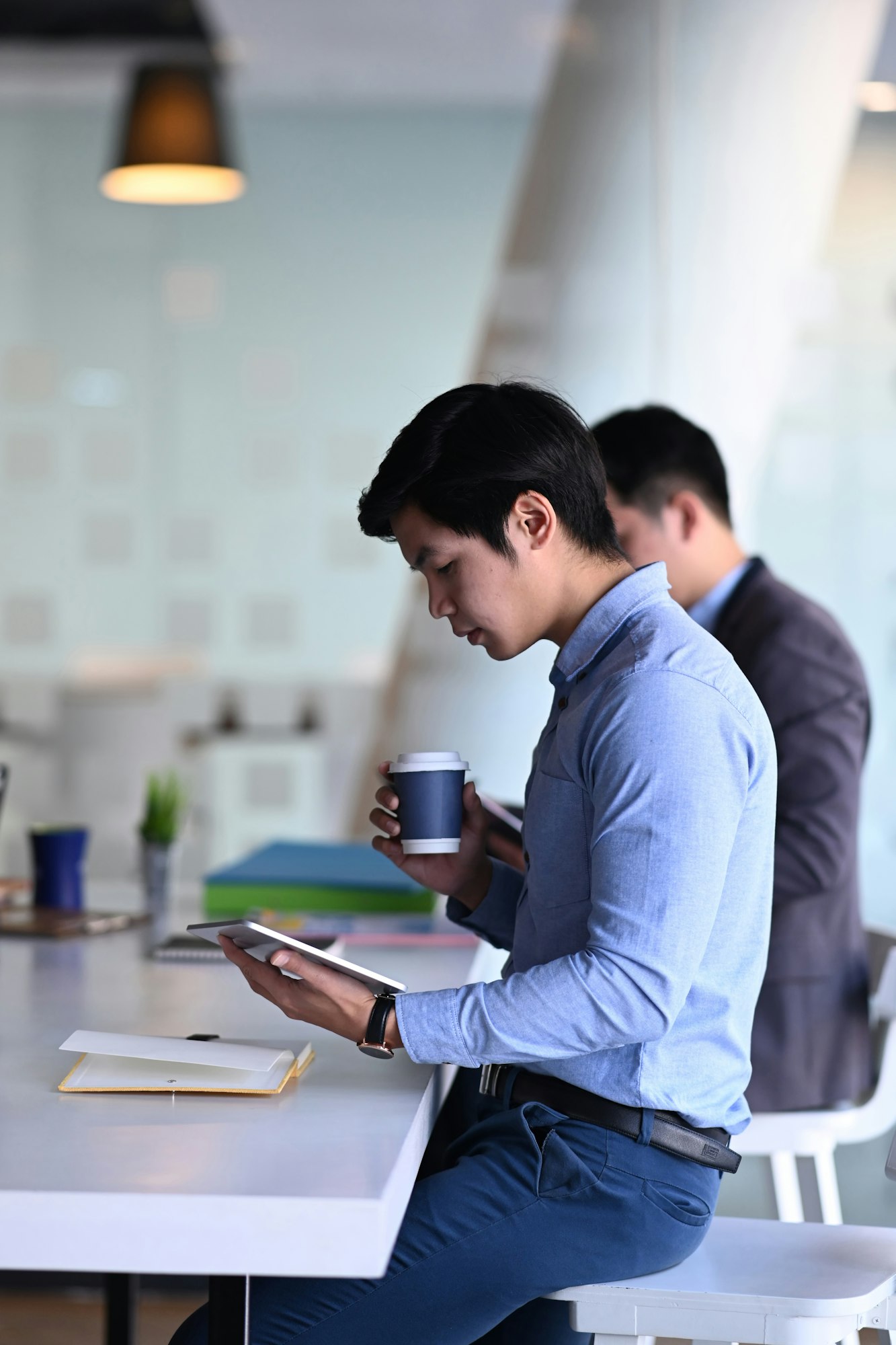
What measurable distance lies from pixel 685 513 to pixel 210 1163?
58.0 inches

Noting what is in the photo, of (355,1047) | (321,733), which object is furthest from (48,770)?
(355,1047)

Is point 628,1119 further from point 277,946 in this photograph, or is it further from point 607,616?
point 607,616

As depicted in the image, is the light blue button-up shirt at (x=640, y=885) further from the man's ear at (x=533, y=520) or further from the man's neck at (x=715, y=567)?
the man's neck at (x=715, y=567)

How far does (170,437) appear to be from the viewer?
372cm

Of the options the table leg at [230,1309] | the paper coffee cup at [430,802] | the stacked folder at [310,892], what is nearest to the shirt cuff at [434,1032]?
the table leg at [230,1309]

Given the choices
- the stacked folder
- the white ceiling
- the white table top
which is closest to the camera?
the white table top

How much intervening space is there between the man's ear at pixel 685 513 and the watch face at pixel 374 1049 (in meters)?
1.22

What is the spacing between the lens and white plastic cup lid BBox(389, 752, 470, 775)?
5.26 ft

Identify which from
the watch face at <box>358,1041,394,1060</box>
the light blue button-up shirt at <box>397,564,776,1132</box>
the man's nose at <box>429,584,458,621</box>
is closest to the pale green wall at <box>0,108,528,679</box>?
the man's nose at <box>429,584,458,621</box>

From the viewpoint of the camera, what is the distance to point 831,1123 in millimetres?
2125

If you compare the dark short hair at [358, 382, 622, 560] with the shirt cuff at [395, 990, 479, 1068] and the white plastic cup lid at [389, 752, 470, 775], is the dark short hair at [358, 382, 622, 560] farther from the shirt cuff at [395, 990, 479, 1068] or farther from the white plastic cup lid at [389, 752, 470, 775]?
the shirt cuff at [395, 990, 479, 1068]

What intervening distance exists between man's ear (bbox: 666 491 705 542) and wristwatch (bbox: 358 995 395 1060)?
1213 millimetres

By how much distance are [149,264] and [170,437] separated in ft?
1.40

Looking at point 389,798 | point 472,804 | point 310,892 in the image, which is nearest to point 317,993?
point 389,798
